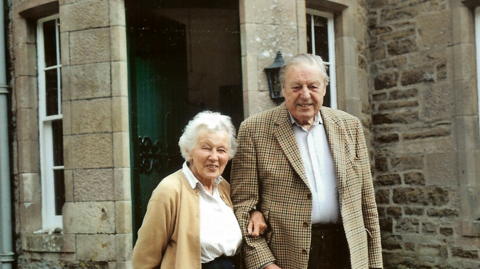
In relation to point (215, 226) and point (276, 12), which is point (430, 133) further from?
point (215, 226)

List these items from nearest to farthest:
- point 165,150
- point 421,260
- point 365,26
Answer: point 165,150 → point 421,260 → point 365,26

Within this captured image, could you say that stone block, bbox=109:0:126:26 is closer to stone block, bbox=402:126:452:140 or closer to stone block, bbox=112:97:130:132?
stone block, bbox=112:97:130:132

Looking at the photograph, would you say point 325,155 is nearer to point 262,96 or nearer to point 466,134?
point 262,96

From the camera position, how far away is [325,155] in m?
2.89

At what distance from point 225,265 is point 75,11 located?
3.60 meters

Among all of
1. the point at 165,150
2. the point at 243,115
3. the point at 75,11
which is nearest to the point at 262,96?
the point at 243,115

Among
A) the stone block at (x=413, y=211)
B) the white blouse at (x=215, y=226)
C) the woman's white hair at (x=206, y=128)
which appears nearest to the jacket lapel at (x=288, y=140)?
the woman's white hair at (x=206, y=128)

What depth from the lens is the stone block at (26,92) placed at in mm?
5988

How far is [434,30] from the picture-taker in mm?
6285

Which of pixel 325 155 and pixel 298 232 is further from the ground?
pixel 325 155

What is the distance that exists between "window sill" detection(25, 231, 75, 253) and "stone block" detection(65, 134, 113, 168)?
689 millimetres

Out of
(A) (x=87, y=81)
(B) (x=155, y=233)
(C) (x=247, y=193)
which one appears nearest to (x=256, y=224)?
(C) (x=247, y=193)

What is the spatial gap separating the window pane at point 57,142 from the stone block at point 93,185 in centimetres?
62

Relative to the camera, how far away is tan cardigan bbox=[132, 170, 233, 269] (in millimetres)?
2543
